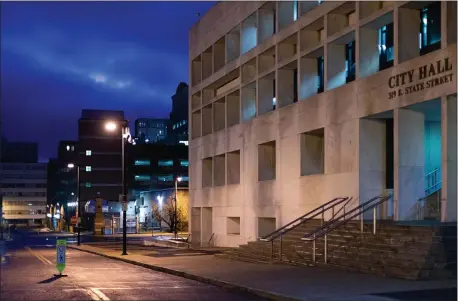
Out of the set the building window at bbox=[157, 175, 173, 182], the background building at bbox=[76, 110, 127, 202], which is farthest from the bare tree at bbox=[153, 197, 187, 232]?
the building window at bbox=[157, 175, 173, 182]

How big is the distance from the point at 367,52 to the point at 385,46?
1.73 meters

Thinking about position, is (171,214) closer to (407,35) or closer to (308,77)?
(308,77)

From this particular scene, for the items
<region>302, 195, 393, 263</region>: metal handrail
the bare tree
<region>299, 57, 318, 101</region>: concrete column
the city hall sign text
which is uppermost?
<region>299, 57, 318, 101</region>: concrete column

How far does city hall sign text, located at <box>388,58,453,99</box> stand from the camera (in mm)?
19734

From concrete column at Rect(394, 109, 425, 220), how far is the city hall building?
0.04m

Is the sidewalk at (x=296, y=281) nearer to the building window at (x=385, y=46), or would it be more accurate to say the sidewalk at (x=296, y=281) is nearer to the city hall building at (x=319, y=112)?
the city hall building at (x=319, y=112)

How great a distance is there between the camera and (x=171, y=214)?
70.4 metres

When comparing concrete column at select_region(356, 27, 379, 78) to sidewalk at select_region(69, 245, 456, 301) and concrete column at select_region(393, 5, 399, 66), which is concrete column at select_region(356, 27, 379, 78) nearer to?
concrete column at select_region(393, 5, 399, 66)

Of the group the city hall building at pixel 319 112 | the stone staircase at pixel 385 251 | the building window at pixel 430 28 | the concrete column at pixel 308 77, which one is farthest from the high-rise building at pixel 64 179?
the building window at pixel 430 28

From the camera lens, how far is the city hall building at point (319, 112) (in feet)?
71.9

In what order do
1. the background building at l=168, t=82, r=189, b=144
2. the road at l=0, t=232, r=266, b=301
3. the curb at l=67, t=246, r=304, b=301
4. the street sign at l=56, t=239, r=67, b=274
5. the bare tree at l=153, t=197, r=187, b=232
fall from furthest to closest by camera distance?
the background building at l=168, t=82, r=189, b=144 < the bare tree at l=153, t=197, r=187, b=232 < the street sign at l=56, t=239, r=67, b=274 < the road at l=0, t=232, r=266, b=301 < the curb at l=67, t=246, r=304, b=301

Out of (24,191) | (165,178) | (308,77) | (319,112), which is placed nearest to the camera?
(319,112)

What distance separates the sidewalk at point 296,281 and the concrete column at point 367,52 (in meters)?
8.32

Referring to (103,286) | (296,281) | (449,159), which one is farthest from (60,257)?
(449,159)
